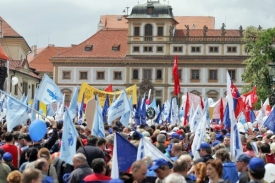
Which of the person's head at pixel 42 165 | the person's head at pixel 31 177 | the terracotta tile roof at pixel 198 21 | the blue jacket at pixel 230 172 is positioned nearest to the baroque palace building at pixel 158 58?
the terracotta tile roof at pixel 198 21

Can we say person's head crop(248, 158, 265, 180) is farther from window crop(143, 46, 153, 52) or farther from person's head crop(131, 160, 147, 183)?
window crop(143, 46, 153, 52)

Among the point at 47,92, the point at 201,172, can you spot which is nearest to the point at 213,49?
the point at 47,92

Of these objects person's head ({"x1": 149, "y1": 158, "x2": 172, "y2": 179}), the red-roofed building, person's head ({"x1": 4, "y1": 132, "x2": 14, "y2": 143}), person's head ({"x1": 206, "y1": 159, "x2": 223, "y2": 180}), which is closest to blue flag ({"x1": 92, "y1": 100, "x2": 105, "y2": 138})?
person's head ({"x1": 4, "y1": 132, "x2": 14, "y2": 143})

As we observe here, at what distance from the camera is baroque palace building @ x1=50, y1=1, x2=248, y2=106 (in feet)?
Answer: 296

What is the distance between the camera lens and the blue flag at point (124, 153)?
33.9 feet

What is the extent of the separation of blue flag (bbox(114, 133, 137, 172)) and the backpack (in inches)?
84.8

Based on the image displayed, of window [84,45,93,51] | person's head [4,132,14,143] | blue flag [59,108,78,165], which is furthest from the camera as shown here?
window [84,45,93,51]

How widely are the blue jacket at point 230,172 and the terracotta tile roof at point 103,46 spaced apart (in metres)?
80.6

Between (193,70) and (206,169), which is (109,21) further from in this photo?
(206,169)

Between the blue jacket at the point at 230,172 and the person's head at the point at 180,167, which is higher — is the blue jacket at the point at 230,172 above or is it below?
below

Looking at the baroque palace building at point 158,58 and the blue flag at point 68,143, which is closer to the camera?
the blue flag at point 68,143

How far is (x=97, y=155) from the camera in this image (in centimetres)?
1255

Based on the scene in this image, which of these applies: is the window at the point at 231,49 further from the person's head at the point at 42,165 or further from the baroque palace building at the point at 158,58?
the person's head at the point at 42,165

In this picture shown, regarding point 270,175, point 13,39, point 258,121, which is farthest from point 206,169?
point 13,39
